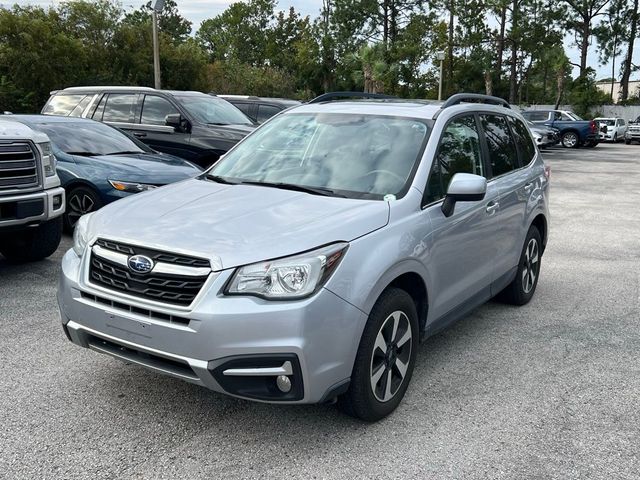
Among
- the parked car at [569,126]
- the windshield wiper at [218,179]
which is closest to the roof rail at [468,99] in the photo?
the windshield wiper at [218,179]

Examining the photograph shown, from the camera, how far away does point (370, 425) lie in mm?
3527

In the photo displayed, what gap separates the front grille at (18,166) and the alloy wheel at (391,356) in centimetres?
394

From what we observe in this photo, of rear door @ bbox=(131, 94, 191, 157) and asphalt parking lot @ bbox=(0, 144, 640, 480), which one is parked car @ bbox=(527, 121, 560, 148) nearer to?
rear door @ bbox=(131, 94, 191, 157)

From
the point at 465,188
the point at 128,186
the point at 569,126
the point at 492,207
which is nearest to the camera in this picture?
the point at 465,188

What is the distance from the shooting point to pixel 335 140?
4352 mm

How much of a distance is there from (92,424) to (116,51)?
34947 millimetres

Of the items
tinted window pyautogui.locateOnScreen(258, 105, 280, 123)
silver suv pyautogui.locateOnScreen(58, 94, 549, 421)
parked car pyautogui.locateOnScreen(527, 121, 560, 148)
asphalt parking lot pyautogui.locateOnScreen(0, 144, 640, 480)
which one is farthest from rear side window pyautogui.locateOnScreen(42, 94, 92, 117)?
parked car pyautogui.locateOnScreen(527, 121, 560, 148)

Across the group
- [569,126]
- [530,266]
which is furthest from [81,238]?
[569,126]

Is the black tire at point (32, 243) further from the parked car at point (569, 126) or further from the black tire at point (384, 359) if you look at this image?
the parked car at point (569, 126)

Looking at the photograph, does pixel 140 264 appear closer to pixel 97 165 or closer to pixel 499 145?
pixel 499 145

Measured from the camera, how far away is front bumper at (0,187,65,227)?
18.7 ft

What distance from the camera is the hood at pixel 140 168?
24.9 feet

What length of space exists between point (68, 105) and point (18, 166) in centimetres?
594

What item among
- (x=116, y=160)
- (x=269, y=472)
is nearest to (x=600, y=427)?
(x=269, y=472)
